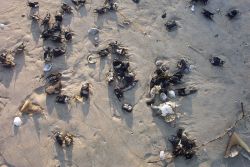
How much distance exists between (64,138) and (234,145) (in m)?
2.71

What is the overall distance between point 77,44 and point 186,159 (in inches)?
112

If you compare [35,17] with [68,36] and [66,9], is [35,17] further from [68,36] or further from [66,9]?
[68,36]

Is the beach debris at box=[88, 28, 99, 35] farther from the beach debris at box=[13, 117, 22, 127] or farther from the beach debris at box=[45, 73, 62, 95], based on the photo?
the beach debris at box=[13, 117, 22, 127]

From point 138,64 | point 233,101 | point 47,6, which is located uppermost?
point 47,6

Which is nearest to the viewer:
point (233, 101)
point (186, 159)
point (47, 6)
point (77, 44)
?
point (186, 159)

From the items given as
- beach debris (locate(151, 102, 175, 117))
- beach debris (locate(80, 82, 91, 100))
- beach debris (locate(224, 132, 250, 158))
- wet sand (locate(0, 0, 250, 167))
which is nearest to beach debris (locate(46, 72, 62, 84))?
wet sand (locate(0, 0, 250, 167))

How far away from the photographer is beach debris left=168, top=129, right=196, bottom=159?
6.38 m

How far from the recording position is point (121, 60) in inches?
285

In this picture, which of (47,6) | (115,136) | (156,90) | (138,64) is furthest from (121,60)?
(47,6)

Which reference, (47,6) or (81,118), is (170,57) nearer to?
(81,118)

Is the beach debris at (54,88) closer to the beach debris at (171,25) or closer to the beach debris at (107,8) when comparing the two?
the beach debris at (107,8)

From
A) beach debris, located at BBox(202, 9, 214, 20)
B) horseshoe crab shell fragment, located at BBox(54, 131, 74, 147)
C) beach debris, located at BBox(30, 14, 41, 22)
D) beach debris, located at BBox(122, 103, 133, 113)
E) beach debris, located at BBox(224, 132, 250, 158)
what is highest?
beach debris, located at BBox(30, 14, 41, 22)

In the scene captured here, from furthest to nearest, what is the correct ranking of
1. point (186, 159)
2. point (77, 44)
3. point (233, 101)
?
point (77, 44) < point (233, 101) < point (186, 159)

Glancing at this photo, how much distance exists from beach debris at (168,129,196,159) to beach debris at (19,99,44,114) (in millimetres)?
2224
